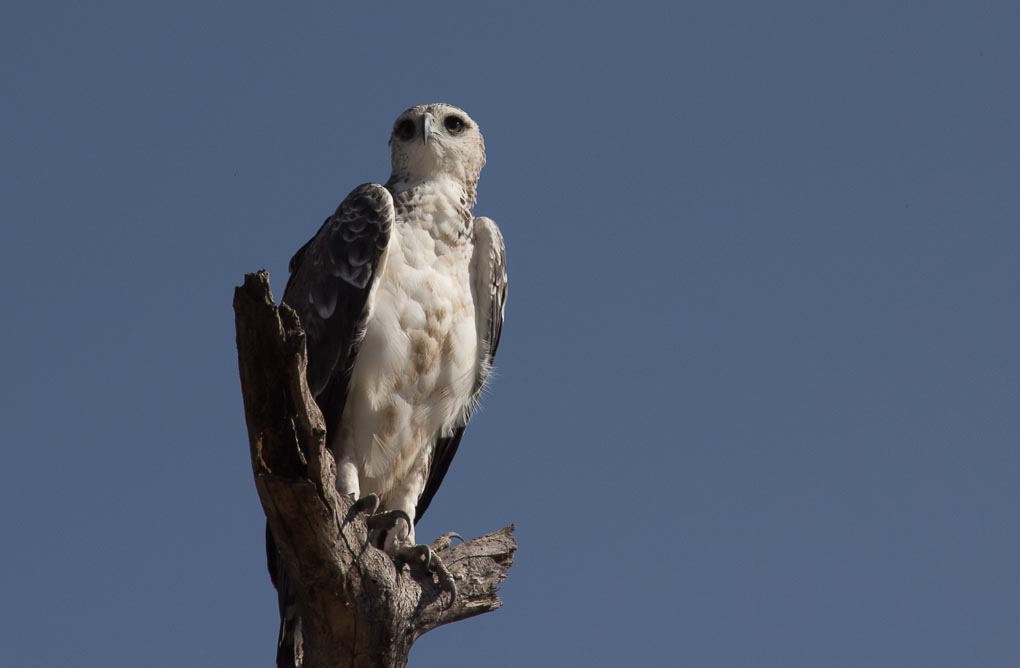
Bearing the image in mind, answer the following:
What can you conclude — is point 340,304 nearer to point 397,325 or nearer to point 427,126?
point 397,325

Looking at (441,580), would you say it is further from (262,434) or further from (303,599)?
(262,434)

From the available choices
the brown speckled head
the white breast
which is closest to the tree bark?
the white breast

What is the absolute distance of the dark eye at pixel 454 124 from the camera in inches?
290

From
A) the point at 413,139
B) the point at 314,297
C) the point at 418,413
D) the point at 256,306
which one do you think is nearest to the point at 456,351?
the point at 418,413

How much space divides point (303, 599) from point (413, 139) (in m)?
3.11

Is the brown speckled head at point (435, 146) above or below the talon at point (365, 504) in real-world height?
above

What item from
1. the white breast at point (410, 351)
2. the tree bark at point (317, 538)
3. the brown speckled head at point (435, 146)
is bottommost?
the tree bark at point (317, 538)

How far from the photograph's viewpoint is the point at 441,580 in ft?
19.0

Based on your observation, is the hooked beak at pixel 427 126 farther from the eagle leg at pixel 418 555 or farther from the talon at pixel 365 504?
the talon at pixel 365 504

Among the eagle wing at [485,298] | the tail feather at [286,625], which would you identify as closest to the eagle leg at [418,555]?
the tail feather at [286,625]

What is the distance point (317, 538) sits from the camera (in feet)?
16.2

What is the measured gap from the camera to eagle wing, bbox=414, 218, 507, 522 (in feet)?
22.9

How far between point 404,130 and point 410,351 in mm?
1559

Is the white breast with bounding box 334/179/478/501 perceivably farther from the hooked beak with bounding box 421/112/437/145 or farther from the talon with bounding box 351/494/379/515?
the talon with bounding box 351/494/379/515
